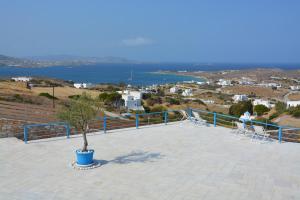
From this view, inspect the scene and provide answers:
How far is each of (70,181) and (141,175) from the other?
1.78 m

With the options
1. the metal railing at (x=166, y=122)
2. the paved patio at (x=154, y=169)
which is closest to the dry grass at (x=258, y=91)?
the metal railing at (x=166, y=122)

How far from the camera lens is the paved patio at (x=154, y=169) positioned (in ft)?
23.2

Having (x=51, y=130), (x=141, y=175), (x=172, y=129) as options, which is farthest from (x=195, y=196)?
(x=51, y=130)

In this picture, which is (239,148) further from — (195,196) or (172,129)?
(195,196)

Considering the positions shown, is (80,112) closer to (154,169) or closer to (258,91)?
(154,169)

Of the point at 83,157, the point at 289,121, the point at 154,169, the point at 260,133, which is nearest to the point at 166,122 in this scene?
the point at 260,133

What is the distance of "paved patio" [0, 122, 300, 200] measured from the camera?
706cm

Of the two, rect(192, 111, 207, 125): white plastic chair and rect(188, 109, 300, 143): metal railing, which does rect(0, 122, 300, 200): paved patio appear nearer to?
rect(188, 109, 300, 143): metal railing

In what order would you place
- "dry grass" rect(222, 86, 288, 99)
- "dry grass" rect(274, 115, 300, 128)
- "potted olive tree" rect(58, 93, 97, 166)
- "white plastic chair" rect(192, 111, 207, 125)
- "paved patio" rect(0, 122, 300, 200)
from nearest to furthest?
1. "paved patio" rect(0, 122, 300, 200)
2. "potted olive tree" rect(58, 93, 97, 166)
3. "white plastic chair" rect(192, 111, 207, 125)
4. "dry grass" rect(274, 115, 300, 128)
5. "dry grass" rect(222, 86, 288, 99)

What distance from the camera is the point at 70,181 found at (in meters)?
7.63

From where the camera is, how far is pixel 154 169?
28.2 feet

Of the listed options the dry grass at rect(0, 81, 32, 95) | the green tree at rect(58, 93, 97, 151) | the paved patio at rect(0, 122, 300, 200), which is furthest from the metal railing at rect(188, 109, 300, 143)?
the dry grass at rect(0, 81, 32, 95)

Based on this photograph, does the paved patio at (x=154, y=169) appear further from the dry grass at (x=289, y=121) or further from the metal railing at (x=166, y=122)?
the dry grass at (x=289, y=121)

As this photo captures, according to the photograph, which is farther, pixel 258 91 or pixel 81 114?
pixel 258 91
